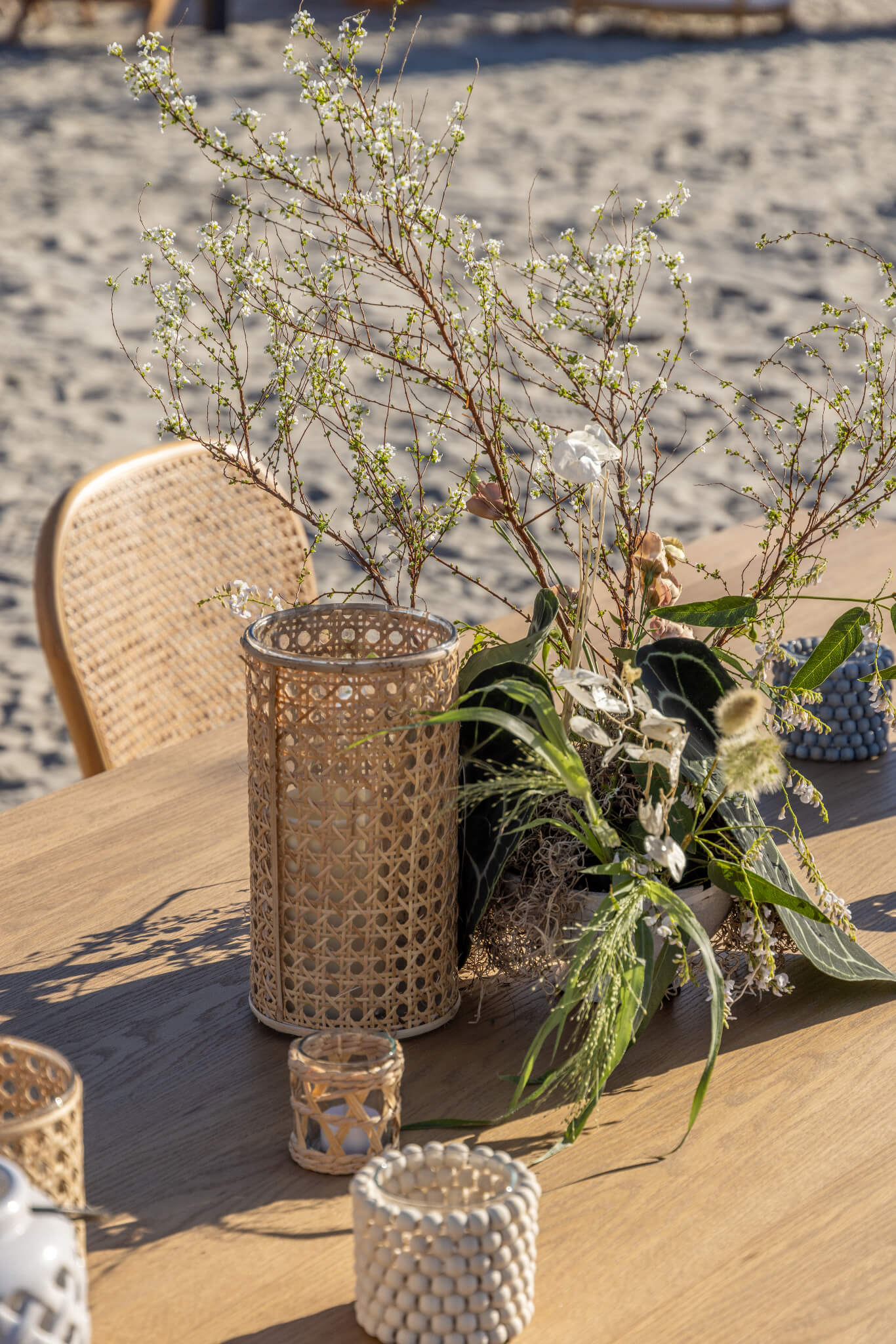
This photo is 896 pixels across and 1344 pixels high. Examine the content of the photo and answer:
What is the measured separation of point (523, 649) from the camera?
0.88 metres

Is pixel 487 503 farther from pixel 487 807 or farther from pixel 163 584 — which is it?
pixel 163 584

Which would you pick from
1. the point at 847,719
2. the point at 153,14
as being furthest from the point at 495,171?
the point at 847,719

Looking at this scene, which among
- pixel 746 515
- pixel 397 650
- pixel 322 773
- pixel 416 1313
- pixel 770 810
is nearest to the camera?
pixel 416 1313

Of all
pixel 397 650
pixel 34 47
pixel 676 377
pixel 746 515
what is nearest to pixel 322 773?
pixel 397 650

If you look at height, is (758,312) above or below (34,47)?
below

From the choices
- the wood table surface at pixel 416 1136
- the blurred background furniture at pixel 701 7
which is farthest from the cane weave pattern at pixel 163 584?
the blurred background furniture at pixel 701 7

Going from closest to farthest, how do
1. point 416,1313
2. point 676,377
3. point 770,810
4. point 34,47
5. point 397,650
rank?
1. point 416,1313
2. point 397,650
3. point 770,810
4. point 676,377
5. point 34,47

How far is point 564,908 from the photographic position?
0.86 m

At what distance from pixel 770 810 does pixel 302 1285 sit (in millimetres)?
619

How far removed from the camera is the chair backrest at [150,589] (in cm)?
142

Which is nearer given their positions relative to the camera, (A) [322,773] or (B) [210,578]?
(A) [322,773]

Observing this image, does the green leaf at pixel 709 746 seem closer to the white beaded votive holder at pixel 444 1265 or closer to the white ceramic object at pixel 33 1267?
the white beaded votive holder at pixel 444 1265

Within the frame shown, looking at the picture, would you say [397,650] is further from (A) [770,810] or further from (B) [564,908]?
(A) [770,810]

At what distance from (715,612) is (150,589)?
78cm
